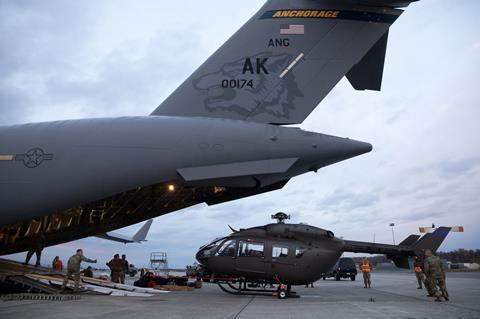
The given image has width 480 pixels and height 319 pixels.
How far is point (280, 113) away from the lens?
30.3 ft

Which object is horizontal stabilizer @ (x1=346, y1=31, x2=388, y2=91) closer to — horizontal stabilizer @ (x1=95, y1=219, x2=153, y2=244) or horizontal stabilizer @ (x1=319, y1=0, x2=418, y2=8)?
horizontal stabilizer @ (x1=319, y1=0, x2=418, y2=8)

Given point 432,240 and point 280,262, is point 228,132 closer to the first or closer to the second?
point 280,262

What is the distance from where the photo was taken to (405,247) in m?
12.4

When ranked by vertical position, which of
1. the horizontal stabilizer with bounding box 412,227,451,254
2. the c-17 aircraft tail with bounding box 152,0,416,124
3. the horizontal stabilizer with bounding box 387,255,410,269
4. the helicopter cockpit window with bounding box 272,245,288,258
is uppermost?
the c-17 aircraft tail with bounding box 152,0,416,124

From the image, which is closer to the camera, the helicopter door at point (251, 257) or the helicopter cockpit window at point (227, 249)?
the helicopter door at point (251, 257)

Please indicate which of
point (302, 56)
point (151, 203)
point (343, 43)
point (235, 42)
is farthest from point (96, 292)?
point (343, 43)

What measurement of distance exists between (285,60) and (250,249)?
5.33 metres

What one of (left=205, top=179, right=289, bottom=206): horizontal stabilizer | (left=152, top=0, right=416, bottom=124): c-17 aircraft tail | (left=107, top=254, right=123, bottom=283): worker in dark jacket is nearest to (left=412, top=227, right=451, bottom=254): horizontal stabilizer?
(left=205, top=179, right=289, bottom=206): horizontal stabilizer

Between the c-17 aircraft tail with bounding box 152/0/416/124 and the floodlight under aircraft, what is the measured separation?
0.02 metres

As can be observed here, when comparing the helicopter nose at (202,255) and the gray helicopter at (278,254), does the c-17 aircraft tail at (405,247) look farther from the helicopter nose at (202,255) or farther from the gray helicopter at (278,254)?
the helicopter nose at (202,255)

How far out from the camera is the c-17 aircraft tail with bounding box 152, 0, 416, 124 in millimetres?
9211

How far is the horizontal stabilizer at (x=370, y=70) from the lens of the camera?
33.1ft

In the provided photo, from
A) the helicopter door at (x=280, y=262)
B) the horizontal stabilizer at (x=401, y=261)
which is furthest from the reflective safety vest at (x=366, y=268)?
the helicopter door at (x=280, y=262)

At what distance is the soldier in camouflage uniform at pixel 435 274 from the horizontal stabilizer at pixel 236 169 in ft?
15.6
